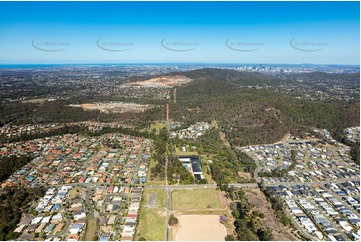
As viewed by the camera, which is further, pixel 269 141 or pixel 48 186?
pixel 269 141

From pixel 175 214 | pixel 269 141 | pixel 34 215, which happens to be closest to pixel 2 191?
pixel 34 215

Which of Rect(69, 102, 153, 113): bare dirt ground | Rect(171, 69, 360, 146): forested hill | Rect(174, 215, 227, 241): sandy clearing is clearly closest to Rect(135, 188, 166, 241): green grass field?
Rect(174, 215, 227, 241): sandy clearing

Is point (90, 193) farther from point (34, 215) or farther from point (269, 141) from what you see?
point (269, 141)

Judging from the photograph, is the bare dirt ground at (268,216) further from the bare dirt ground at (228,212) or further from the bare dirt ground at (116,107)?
the bare dirt ground at (116,107)

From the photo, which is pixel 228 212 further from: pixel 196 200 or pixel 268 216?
pixel 268 216

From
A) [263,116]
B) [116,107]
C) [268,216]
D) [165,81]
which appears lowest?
[116,107]

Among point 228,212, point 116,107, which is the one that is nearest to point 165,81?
point 116,107

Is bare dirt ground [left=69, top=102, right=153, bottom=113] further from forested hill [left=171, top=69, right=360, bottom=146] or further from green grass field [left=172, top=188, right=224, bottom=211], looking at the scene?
green grass field [left=172, top=188, right=224, bottom=211]
